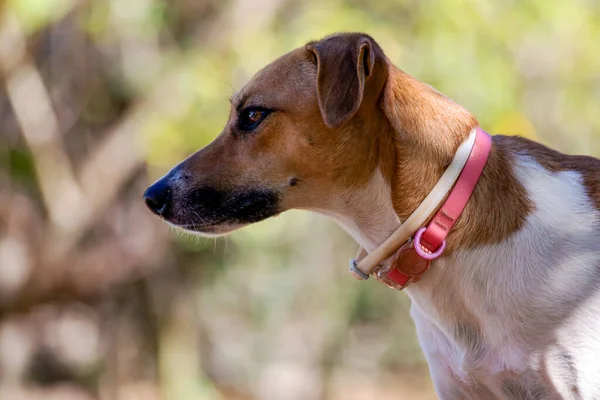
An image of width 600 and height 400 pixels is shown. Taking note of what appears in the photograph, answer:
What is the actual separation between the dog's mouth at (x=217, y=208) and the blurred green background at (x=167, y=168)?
2.85 m

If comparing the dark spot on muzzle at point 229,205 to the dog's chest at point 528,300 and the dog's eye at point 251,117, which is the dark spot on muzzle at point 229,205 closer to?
the dog's eye at point 251,117

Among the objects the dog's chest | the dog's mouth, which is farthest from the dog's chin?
the dog's chest

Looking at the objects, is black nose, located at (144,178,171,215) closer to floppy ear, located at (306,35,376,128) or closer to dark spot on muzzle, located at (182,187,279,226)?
dark spot on muzzle, located at (182,187,279,226)

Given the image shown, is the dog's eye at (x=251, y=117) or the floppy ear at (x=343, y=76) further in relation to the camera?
the dog's eye at (x=251, y=117)

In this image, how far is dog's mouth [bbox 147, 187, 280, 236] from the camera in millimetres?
2889

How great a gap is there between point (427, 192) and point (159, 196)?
2.98 feet

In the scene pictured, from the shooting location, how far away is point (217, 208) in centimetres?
291

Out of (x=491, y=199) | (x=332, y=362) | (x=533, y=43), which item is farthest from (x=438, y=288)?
(x=332, y=362)

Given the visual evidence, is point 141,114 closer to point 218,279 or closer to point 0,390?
point 218,279

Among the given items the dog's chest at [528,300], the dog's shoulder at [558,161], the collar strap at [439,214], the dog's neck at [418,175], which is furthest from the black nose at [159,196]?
the dog's shoulder at [558,161]

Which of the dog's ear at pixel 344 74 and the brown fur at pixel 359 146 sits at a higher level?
the dog's ear at pixel 344 74

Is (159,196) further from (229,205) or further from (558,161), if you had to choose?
(558,161)

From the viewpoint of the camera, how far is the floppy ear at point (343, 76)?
2.70 meters

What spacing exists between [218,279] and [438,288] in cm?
666
